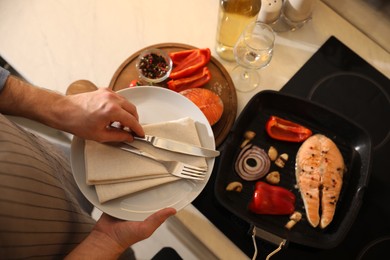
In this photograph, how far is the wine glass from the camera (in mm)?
837

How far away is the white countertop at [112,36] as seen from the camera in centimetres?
95

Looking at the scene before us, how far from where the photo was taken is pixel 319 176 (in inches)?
30.6

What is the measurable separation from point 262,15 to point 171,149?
50 cm

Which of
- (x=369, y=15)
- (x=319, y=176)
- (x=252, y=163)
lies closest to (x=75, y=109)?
(x=252, y=163)

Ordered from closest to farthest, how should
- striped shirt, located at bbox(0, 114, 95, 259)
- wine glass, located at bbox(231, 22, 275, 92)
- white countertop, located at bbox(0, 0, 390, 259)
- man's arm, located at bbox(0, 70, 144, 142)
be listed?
striped shirt, located at bbox(0, 114, 95, 259)
man's arm, located at bbox(0, 70, 144, 142)
wine glass, located at bbox(231, 22, 275, 92)
white countertop, located at bbox(0, 0, 390, 259)

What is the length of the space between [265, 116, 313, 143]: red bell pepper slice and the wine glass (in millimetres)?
146

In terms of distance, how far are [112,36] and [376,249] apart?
909mm

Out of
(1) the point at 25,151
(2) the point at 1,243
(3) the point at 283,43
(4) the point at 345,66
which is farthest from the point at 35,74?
(4) the point at 345,66

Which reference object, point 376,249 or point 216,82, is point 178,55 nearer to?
point 216,82

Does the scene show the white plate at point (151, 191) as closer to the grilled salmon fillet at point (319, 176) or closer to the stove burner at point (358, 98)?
the grilled salmon fillet at point (319, 176)

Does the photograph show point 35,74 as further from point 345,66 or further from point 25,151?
point 345,66

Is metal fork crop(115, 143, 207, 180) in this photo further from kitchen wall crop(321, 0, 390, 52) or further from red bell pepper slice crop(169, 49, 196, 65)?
kitchen wall crop(321, 0, 390, 52)

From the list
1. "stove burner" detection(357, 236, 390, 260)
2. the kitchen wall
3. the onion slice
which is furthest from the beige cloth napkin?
the kitchen wall

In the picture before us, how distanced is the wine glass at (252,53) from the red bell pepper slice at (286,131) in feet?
0.48
